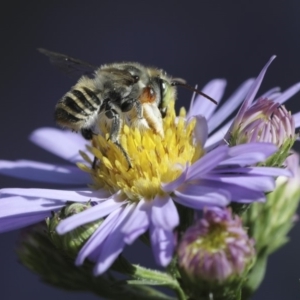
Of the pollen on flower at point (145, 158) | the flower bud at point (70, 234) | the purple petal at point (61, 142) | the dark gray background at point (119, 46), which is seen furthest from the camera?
the dark gray background at point (119, 46)

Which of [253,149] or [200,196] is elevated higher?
[253,149]

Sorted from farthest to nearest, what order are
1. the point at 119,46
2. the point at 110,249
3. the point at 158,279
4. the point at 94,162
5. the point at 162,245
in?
the point at 119,46 → the point at 94,162 → the point at 158,279 → the point at 110,249 → the point at 162,245

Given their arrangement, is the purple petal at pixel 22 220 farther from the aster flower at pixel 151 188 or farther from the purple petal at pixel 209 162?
the purple petal at pixel 209 162

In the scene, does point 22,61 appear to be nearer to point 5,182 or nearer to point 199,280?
point 5,182

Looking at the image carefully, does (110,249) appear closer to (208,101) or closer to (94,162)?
(94,162)

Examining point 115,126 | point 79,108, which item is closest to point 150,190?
point 115,126

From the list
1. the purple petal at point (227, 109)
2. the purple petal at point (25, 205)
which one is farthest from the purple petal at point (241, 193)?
the purple petal at point (227, 109)
